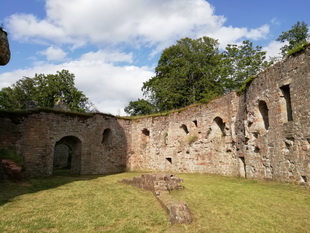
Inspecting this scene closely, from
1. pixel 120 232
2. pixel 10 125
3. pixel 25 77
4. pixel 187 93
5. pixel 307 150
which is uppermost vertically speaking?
pixel 25 77

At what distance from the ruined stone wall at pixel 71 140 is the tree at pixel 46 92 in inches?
→ 827

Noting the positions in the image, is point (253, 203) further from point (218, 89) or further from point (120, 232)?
point (218, 89)

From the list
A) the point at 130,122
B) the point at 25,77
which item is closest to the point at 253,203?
the point at 130,122

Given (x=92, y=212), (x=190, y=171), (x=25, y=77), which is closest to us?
(x=92, y=212)

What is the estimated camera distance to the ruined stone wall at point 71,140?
14.3 metres

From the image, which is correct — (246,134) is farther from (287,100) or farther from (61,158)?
(61,158)

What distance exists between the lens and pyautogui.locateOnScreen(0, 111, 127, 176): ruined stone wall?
14305 millimetres

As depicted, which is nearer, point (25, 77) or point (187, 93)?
point (187, 93)

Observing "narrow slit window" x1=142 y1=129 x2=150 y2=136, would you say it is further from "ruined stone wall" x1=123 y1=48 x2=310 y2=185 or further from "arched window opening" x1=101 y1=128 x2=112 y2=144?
"arched window opening" x1=101 y1=128 x2=112 y2=144

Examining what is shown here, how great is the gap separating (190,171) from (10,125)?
11827mm

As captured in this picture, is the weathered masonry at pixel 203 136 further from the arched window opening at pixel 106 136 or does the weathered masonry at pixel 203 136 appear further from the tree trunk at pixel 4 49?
the tree trunk at pixel 4 49

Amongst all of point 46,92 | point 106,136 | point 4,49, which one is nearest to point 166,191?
point 4,49

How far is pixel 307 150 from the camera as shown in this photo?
8.75m

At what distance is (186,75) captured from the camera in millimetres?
32625
